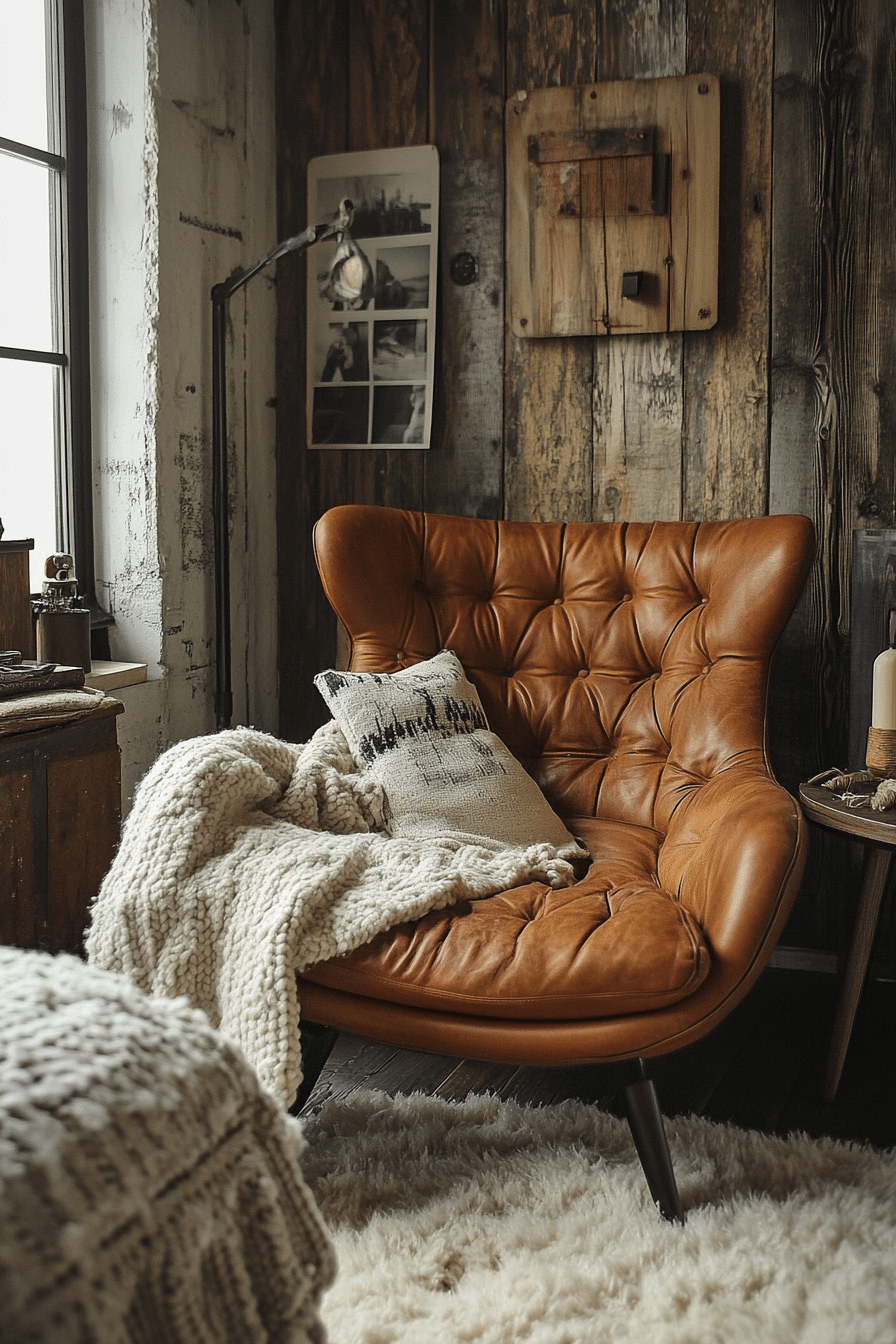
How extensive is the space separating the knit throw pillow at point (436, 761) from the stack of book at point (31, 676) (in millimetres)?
409

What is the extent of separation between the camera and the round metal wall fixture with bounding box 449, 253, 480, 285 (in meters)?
2.51

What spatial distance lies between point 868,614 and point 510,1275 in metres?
1.35

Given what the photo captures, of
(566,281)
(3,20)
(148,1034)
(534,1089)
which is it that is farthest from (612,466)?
(148,1034)

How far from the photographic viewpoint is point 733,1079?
1.88m

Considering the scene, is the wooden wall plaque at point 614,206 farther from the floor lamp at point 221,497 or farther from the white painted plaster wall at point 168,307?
the white painted plaster wall at point 168,307

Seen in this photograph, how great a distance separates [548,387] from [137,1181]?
6.92ft

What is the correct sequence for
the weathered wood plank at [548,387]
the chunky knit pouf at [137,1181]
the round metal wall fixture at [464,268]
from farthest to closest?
the round metal wall fixture at [464,268], the weathered wood plank at [548,387], the chunky knit pouf at [137,1181]

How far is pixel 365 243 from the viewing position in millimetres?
2570

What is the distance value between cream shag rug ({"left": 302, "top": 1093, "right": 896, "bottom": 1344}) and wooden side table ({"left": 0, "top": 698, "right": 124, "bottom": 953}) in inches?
20.5

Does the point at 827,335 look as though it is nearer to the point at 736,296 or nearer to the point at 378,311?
the point at 736,296

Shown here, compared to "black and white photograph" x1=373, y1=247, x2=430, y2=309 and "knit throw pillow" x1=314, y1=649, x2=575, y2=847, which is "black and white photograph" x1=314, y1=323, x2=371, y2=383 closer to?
"black and white photograph" x1=373, y1=247, x2=430, y2=309

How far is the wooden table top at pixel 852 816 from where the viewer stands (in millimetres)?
1672

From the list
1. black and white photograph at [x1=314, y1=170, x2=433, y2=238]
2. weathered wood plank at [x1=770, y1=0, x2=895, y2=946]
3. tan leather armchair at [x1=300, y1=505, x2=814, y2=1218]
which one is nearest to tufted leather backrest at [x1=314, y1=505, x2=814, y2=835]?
tan leather armchair at [x1=300, y1=505, x2=814, y2=1218]

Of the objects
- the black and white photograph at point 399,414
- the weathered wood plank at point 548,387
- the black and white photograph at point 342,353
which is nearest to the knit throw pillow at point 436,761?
the weathered wood plank at point 548,387
